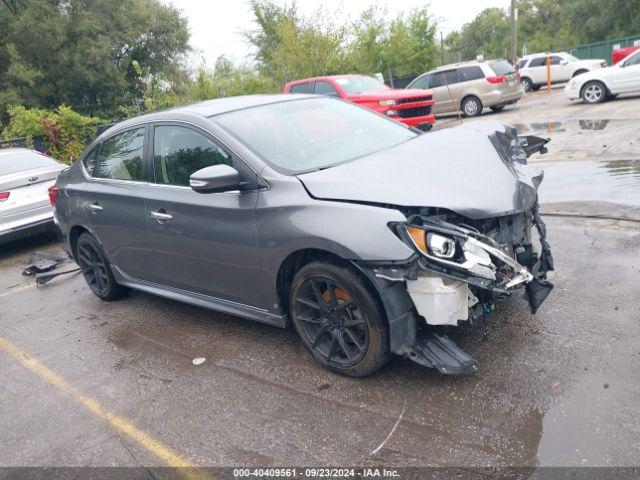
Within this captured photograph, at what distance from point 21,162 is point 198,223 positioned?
614 cm

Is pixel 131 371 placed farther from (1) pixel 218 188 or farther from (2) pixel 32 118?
(2) pixel 32 118

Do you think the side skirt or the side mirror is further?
the side skirt

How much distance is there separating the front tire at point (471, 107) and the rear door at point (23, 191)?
1310 cm

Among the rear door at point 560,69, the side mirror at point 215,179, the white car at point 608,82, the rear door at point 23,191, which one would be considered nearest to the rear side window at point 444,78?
the white car at point 608,82

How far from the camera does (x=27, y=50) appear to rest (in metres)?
32.9

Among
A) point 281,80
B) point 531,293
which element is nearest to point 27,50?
point 281,80

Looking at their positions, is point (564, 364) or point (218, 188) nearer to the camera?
point (564, 364)

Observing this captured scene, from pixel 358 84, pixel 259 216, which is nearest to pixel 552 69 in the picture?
pixel 358 84

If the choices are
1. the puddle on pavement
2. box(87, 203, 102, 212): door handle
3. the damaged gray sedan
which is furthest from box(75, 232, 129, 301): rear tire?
the puddle on pavement

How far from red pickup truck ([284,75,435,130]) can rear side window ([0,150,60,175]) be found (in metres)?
6.42

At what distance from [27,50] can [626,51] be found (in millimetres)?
32383

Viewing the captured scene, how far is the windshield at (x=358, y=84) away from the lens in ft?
46.3

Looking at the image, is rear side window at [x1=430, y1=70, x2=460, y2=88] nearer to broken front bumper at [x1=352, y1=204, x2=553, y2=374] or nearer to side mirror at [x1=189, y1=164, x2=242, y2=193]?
side mirror at [x1=189, y1=164, x2=242, y2=193]

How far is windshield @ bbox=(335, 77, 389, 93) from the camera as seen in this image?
14.1 metres
